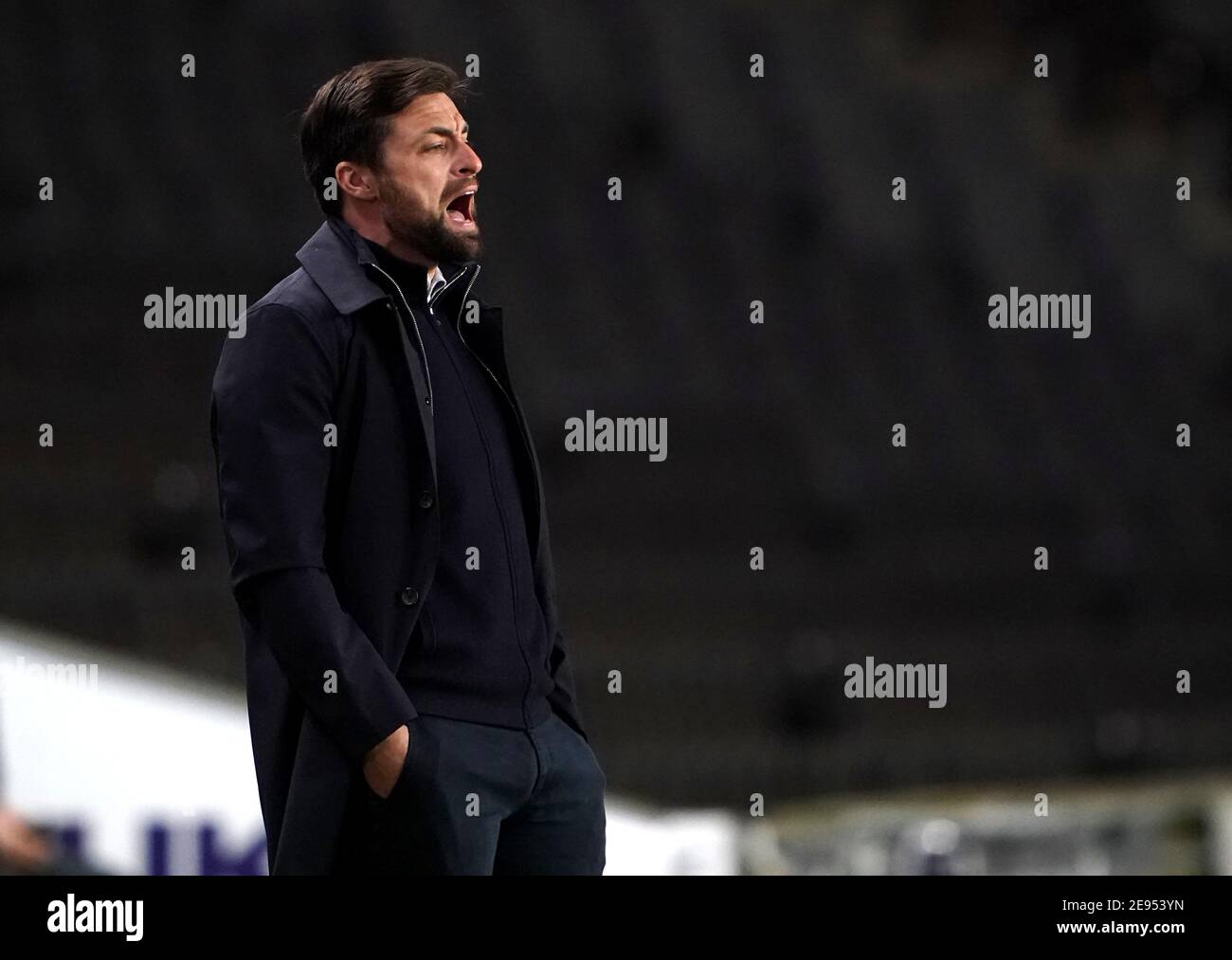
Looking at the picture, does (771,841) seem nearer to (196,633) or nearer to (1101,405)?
(196,633)

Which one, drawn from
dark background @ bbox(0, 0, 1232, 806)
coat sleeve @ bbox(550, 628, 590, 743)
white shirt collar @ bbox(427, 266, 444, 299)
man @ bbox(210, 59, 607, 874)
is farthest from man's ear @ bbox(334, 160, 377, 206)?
dark background @ bbox(0, 0, 1232, 806)

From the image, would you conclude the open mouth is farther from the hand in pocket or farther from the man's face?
the hand in pocket

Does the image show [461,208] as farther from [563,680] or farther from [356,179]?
[563,680]

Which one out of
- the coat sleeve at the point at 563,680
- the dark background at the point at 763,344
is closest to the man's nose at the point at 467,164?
the coat sleeve at the point at 563,680

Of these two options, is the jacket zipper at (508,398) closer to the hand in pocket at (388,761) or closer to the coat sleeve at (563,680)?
the coat sleeve at (563,680)

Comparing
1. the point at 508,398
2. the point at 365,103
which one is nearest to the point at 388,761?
the point at 508,398

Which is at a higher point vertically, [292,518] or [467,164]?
[467,164]

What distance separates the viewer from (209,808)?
485 cm

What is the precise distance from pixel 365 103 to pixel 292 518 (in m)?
0.43

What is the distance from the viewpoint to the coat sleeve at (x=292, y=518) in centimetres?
179

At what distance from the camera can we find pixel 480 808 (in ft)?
6.11

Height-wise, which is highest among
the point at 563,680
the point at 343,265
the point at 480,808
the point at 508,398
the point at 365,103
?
the point at 365,103

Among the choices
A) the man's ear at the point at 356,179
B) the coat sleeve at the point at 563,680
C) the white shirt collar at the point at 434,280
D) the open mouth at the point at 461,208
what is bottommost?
the coat sleeve at the point at 563,680
